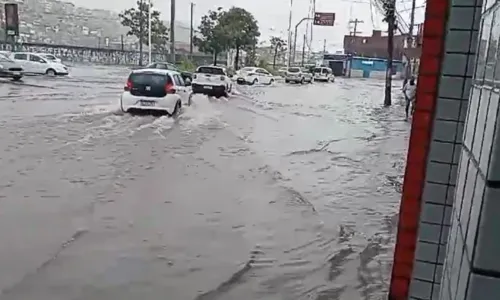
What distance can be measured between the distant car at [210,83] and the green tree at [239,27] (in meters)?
22.5

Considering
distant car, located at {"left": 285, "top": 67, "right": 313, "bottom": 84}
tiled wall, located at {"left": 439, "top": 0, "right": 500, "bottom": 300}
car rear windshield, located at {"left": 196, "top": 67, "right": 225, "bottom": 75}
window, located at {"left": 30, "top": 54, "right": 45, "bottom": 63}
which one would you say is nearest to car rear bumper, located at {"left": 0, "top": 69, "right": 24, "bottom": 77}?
window, located at {"left": 30, "top": 54, "right": 45, "bottom": 63}

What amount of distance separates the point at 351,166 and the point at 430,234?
891cm

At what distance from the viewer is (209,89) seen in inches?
1059

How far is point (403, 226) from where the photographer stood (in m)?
2.86

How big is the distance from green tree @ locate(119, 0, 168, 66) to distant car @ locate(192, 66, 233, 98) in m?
30.5

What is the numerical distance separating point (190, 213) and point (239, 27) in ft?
145

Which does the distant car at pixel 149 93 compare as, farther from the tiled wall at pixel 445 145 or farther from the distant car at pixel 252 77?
the distant car at pixel 252 77

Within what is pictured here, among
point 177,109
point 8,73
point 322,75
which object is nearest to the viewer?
point 177,109

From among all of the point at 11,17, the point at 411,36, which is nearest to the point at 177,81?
the point at 411,36

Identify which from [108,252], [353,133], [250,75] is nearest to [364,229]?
[108,252]

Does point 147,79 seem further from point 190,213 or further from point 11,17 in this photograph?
point 11,17

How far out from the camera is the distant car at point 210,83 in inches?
1056

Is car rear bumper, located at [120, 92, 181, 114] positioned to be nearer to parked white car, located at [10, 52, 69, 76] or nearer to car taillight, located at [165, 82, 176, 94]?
car taillight, located at [165, 82, 176, 94]

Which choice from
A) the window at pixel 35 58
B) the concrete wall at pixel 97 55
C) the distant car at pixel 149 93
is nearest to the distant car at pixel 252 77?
the window at pixel 35 58
